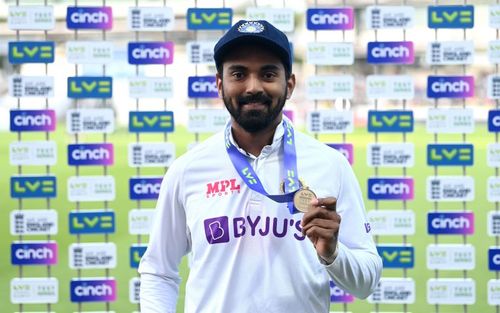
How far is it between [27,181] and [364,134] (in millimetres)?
15816

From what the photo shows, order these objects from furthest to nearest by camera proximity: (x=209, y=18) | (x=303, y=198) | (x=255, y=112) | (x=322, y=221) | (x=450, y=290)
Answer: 1. (x=450, y=290)
2. (x=209, y=18)
3. (x=255, y=112)
4. (x=303, y=198)
5. (x=322, y=221)

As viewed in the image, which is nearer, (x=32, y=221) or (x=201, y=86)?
(x=201, y=86)

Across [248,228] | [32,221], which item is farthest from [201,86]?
[248,228]

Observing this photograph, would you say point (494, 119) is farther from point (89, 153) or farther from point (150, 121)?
point (89, 153)

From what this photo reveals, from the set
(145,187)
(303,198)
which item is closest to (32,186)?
(145,187)

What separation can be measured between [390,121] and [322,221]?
3.05 metres

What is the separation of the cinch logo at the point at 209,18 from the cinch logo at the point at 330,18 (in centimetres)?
43

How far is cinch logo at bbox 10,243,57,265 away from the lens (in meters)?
4.83

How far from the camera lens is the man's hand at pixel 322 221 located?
182 cm

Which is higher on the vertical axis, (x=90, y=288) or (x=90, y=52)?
(x=90, y=52)

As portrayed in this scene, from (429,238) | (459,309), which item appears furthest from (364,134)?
(459,309)

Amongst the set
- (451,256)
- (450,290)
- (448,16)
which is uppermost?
(448,16)

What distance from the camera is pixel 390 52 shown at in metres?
4.79

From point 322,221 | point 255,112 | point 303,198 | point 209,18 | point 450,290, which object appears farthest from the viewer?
point 450,290
